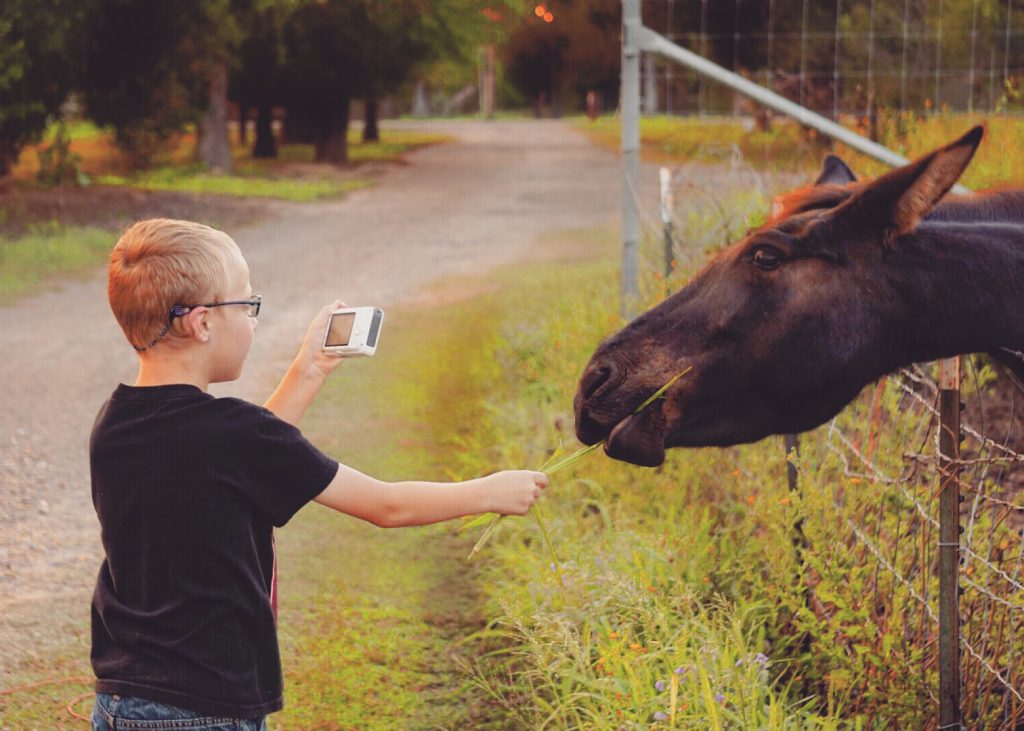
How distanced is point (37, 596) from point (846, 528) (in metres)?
3.07

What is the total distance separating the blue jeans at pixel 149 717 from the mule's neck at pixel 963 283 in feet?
5.73

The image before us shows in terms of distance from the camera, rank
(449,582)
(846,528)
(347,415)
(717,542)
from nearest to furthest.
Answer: (846,528) → (717,542) → (449,582) → (347,415)

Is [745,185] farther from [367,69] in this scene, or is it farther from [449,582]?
[367,69]

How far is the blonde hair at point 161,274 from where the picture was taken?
2.45 m

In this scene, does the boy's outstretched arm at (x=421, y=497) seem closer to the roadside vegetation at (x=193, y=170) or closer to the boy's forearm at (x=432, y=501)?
the boy's forearm at (x=432, y=501)

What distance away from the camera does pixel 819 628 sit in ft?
12.0

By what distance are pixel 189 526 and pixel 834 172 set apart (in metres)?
2.05

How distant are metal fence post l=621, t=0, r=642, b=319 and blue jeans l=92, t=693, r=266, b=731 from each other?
15.7ft

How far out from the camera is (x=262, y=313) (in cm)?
1070

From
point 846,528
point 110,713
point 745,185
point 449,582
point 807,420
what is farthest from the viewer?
point 745,185

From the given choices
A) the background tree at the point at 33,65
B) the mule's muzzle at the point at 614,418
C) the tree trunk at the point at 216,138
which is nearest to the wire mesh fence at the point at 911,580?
the mule's muzzle at the point at 614,418

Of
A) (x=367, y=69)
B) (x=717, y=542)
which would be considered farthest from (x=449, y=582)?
(x=367, y=69)

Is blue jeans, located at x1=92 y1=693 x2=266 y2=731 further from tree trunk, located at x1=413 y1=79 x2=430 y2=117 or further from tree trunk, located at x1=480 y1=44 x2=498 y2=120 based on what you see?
tree trunk, located at x1=413 y1=79 x2=430 y2=117

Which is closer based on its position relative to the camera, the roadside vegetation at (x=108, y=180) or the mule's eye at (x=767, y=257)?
the mule's eye at (x=767, y=257)
